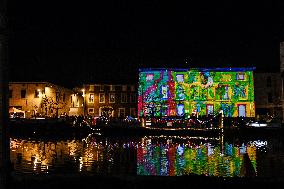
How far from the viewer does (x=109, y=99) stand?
3034 inches

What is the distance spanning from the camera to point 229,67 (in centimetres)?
5956

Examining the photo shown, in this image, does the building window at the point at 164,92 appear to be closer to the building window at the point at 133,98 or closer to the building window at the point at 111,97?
the building window at the point at 133,98

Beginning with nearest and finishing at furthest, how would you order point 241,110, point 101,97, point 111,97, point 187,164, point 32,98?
1. point 187,164
2. point 241,110
3. point 32,98
4. point 101,97
5. point 111,97

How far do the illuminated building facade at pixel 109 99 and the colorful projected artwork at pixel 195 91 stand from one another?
711 inches

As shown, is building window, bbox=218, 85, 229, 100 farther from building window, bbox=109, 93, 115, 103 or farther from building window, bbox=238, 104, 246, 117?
building window, bbox=109, 93, 115, 103

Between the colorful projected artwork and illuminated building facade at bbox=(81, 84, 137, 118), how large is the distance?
1805cm

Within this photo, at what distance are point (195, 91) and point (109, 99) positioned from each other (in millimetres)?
22765

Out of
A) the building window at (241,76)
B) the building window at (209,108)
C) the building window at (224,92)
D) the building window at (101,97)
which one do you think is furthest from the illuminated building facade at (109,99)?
the building window at (241,76)

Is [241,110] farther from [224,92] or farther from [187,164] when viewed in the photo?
[187,164]

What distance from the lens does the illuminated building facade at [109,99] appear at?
7668 cm

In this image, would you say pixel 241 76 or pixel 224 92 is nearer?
pixel 224 92

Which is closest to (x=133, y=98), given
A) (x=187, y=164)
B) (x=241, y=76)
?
(x=241, y=76)

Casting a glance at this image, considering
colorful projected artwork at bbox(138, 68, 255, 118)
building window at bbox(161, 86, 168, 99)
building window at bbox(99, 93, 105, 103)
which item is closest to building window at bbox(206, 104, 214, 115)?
colorful projected artwork at bbox(138, 68, 255, 118)

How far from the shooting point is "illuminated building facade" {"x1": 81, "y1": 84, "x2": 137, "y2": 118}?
252 ft
